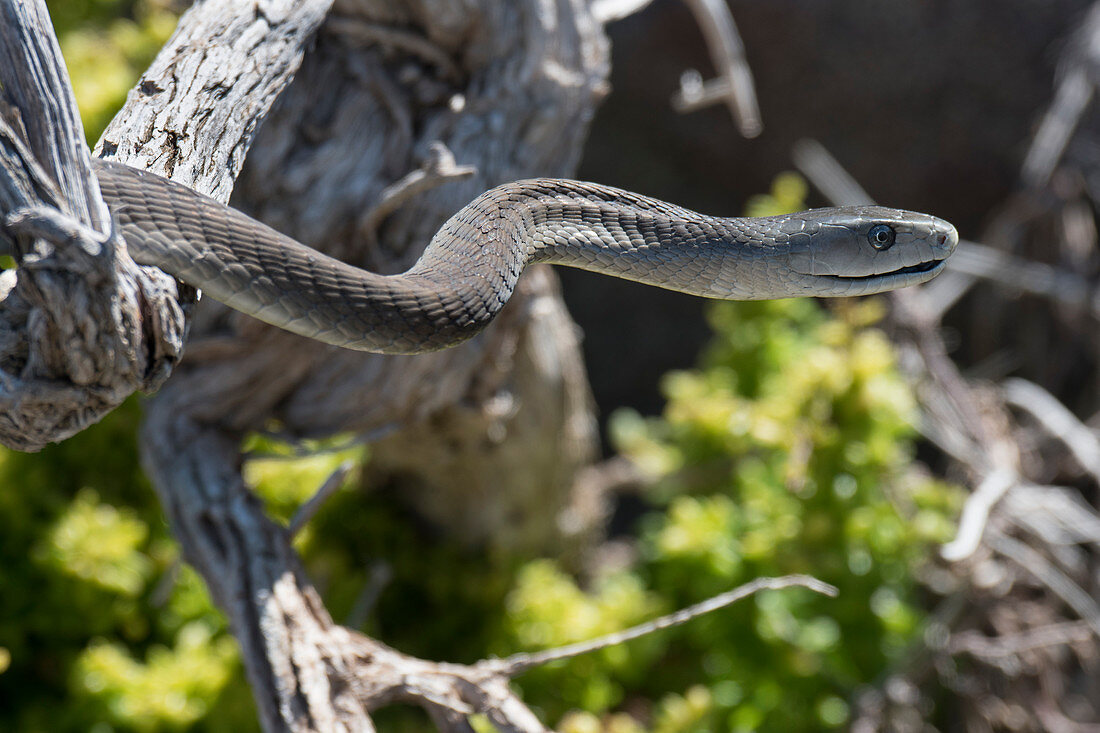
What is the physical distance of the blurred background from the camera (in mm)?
3334

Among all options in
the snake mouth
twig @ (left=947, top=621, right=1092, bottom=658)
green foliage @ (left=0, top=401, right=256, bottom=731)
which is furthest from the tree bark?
twig @ (left=947, top=621, right=1092, bottom=658)

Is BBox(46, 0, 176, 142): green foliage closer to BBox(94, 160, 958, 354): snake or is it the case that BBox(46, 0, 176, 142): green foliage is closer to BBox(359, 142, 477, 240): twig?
BBox(359, 142, 477, 240): twig

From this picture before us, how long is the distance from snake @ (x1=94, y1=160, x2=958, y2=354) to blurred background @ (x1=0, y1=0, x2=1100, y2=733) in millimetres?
1228

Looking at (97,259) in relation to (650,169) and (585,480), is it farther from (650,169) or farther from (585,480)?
(650,169)

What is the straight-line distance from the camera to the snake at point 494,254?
1.67 metres

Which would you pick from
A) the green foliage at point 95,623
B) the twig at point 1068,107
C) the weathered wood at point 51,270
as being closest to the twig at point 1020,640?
the twig at point 1068,107

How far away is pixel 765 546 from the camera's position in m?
3.54

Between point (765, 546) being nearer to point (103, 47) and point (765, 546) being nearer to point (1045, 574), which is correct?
point (1045, 574)

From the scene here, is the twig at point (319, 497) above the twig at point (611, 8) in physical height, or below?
below

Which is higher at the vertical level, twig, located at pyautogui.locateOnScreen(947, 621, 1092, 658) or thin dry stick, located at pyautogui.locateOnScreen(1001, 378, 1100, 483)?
thin dry stick, located at pyautogui.locateOnScreen(1001, 378, 1100, 483)

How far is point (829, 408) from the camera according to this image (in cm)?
367

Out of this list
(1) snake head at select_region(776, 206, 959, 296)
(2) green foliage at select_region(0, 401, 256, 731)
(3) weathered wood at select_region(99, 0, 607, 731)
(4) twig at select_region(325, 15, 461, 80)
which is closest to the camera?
(3) weathered wood at select_region(99, 0, 607, 731)

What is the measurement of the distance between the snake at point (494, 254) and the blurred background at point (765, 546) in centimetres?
123

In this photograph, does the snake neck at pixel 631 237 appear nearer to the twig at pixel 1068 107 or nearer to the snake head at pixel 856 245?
the snake head at pixel 856 245
